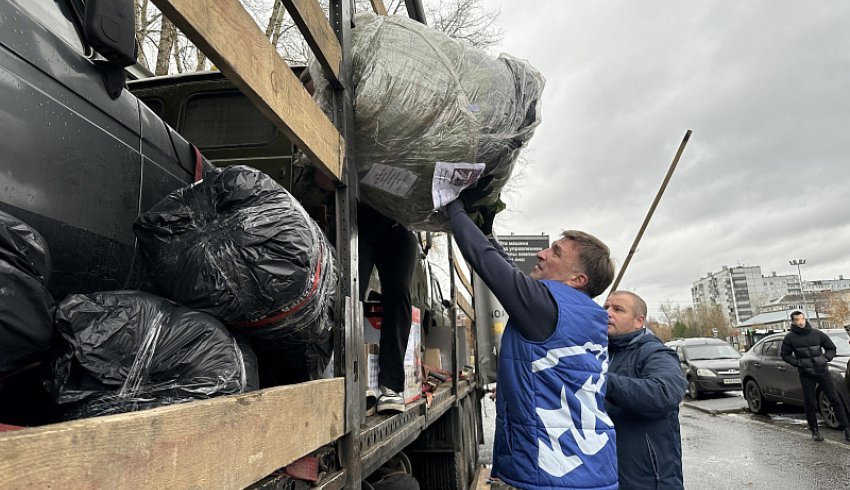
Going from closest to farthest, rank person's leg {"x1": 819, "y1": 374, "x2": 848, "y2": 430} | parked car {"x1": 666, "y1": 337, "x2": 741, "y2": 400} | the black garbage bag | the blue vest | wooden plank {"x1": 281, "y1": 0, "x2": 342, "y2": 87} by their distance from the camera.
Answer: the black garbage bag
wooden plank {"x1": 281, "y1": 0, "x2": 342, "y2": 87}
the blue vest
person's leg {"x1": 819, "y1": 374, "x2": 848, "y2": 430}
parked car {"x1": 666, "y1": 337, "x2": 741, "y2": 400}

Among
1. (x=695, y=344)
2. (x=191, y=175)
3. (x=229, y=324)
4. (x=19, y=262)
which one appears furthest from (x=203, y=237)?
(x=695, y=344)

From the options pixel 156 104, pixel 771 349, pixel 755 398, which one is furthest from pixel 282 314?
pixel 755 398

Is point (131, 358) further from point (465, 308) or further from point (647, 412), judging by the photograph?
point (465, 308)

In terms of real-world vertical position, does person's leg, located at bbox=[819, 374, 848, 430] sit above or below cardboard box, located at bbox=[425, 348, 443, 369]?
below

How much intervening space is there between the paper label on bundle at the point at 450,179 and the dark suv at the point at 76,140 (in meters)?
0.97

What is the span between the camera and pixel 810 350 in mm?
8695

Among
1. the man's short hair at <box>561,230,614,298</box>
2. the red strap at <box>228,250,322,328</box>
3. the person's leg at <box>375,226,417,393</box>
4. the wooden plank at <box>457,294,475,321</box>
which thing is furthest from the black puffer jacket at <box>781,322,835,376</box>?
the red strap at <box>228,250,322,328</box>

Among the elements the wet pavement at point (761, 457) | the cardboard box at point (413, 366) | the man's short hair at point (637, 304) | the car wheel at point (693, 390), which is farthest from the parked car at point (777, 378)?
the cardboard box at point (413, 366)

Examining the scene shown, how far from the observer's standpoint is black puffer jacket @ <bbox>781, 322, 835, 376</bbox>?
861 cm

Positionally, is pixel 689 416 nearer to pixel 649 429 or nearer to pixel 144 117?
pixel 649 429

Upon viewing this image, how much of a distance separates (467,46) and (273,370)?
Result: 4.95ft

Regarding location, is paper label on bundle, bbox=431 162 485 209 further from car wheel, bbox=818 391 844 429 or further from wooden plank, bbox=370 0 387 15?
car wheel, bbox=818 391 844 429

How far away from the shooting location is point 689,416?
1234cm

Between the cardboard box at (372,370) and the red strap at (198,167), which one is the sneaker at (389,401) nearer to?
the cardboard box at (372,370)
